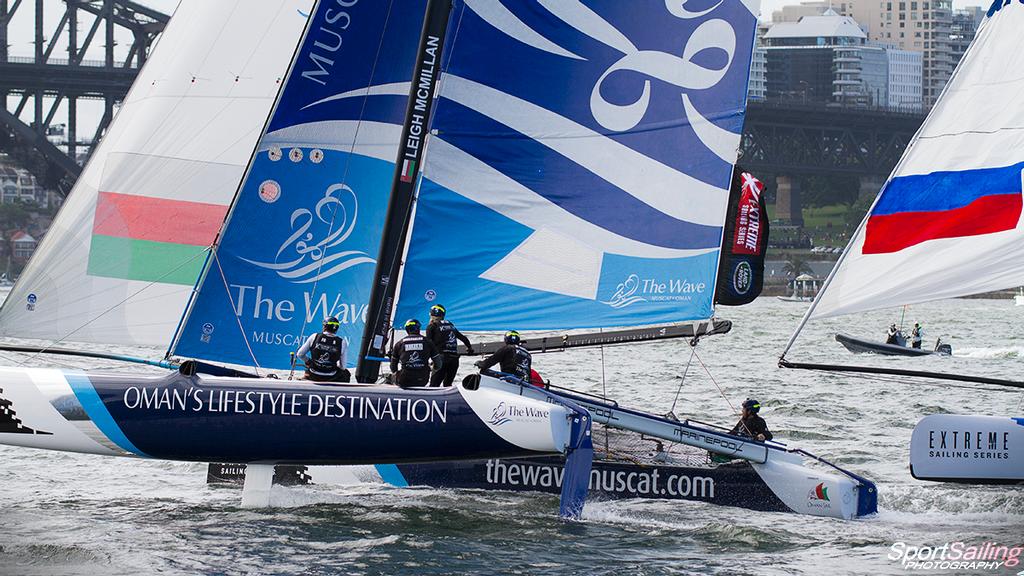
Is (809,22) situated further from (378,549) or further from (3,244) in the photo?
(378,549)

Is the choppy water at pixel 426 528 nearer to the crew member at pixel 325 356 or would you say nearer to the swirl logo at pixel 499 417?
the swirl logo at pixel 499 417

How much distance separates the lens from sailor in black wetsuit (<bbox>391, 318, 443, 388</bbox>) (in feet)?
35.0

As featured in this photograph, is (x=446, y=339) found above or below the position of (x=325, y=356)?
above

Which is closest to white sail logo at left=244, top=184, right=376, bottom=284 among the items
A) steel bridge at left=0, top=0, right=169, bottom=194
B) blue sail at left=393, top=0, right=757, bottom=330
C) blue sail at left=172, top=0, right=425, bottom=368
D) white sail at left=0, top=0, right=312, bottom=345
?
blue sail at left=172, top=0, right=425, bottom=368

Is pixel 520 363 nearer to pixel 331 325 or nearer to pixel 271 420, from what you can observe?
pixel 331 325

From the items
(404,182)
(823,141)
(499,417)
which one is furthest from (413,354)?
(823,141)

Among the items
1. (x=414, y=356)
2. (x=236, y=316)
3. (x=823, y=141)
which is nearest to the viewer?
(x=414, y=356)

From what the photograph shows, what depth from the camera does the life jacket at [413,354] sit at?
1068 centimetres

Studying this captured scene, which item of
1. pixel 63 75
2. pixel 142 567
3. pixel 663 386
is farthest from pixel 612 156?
pixel 63 75

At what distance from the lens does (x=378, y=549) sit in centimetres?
948

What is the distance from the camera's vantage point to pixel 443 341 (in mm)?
10961

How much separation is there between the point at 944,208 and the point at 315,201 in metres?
5.05

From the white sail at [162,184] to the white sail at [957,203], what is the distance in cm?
522

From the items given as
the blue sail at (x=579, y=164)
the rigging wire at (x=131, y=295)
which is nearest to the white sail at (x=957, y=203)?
the blue sail at (x=579, y=164)
